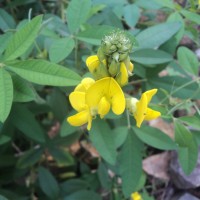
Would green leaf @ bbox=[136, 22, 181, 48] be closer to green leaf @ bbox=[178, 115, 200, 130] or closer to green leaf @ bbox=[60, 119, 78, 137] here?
green leaf @ bbox=[178, 115, 200, 130]

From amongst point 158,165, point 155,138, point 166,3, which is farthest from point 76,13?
point 158,165

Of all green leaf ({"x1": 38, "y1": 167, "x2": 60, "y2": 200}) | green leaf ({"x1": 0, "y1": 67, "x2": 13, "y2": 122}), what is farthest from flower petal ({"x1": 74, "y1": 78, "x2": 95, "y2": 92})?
green leaf ({"x1": 38, "y1": 167, "x2": 60, "y2": 200})

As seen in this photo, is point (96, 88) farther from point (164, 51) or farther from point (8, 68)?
point (164, 51)

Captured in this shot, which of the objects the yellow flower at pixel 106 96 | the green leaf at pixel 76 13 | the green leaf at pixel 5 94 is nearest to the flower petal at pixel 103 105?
the yellow flower at pixel 106 96

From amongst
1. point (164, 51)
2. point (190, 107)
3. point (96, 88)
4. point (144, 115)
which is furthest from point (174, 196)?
point (96, 88)

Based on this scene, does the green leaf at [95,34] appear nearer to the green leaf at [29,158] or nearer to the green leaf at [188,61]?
the green leaf at [188,61]

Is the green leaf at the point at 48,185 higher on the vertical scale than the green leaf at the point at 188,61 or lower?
lower

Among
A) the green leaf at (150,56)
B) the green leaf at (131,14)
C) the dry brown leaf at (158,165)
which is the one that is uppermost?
the green leaf at (131,14)
